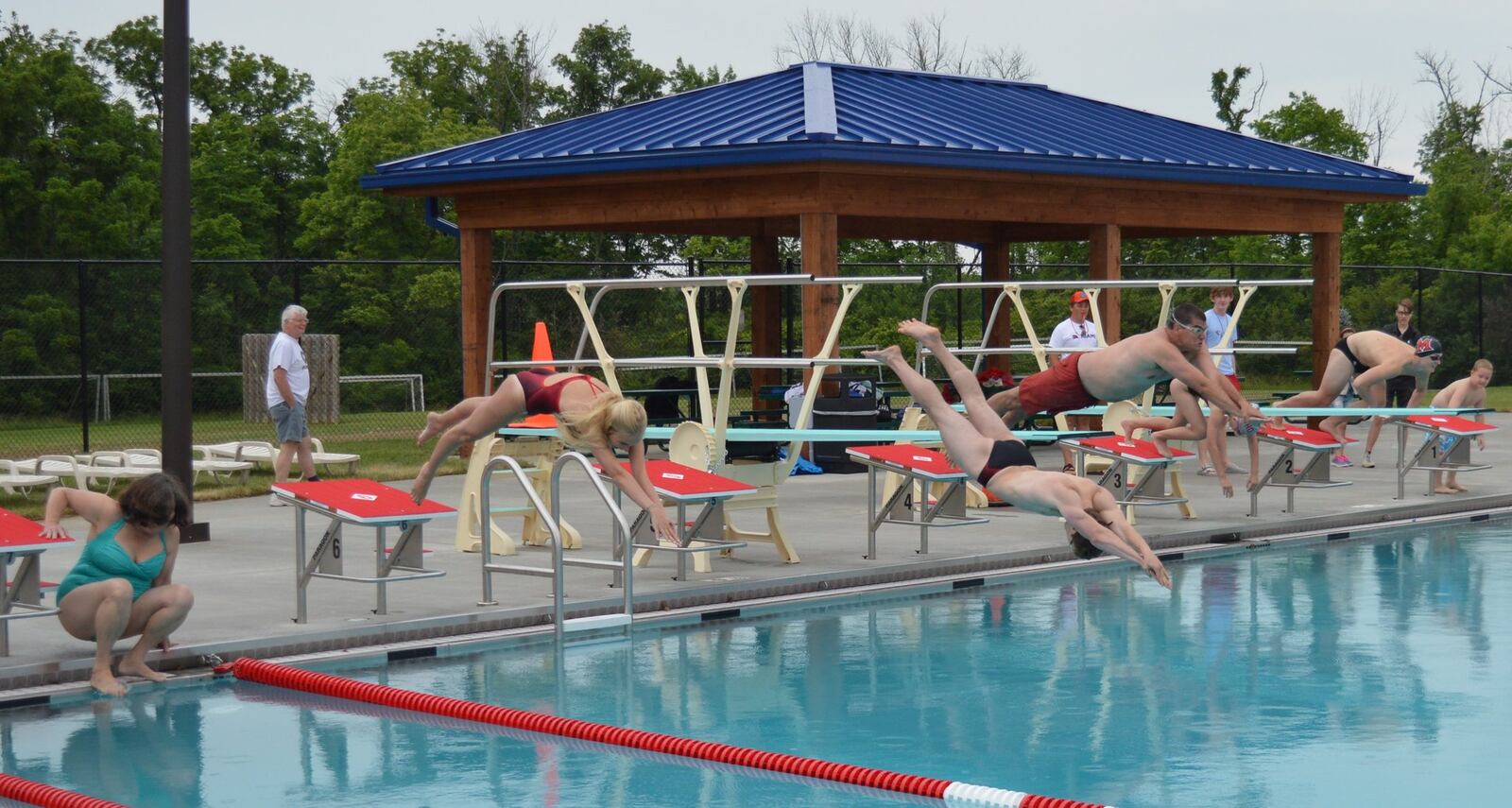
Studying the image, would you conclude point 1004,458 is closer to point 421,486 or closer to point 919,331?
point 919,331

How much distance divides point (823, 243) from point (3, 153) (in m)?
24.2

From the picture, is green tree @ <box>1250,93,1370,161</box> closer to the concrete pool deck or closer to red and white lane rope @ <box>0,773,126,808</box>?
the concrete pool deck

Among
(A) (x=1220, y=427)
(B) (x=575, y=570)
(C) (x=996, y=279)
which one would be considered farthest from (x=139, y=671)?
(C) (x=996, y=279)

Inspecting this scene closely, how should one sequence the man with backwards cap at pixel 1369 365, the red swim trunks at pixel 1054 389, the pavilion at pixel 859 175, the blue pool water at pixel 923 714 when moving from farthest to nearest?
the pavilion at pixel 859 175 → the man with backwards cap at pixel 1369 365 → the red swim trunks at pixel 1054 389 → the blue pool water at pixel 923 714

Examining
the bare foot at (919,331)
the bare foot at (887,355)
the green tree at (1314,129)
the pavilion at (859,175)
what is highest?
the green tree at (1314,129)

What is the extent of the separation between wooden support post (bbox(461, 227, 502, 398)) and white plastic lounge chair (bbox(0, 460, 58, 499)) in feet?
14.0

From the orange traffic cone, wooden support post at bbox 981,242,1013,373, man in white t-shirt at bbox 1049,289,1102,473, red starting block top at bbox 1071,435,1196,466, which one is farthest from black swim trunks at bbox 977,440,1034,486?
wooden support post at bbox 981,242,1013,373

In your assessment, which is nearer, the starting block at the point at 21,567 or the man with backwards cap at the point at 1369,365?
the starting block at the point at 21,567

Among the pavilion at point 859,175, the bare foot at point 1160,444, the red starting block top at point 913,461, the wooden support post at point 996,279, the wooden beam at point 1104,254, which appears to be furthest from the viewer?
the wooden support post at point 996,279

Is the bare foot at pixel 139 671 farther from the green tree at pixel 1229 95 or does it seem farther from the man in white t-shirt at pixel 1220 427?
the green tree at pixel 1229 95

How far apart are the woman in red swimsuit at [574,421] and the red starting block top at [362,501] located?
20 cm

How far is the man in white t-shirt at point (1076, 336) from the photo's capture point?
1481 centimetres

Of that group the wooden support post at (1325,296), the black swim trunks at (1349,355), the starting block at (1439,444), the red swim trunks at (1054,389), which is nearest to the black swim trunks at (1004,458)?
the red swim trunks at (1054,389)

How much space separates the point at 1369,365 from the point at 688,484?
8.79 metres
